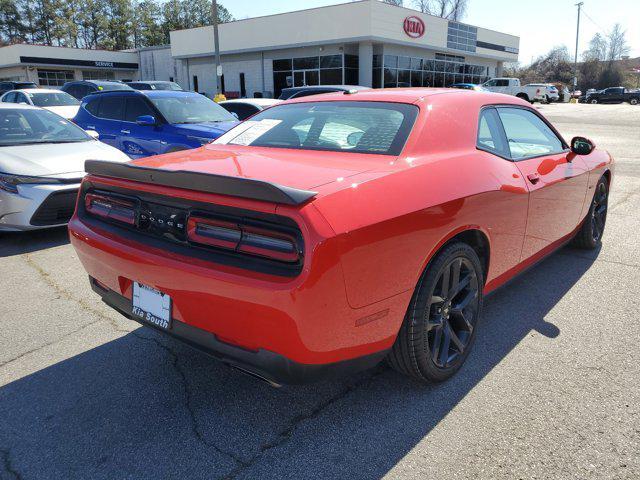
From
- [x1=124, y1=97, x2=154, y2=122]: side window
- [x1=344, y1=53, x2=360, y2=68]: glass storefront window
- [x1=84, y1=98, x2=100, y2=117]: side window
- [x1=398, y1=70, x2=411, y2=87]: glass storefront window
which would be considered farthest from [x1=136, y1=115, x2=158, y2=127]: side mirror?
[x1=398, y1=70, x2=411, y2=87]: glass storefront window

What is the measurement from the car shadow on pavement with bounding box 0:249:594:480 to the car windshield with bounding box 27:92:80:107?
44.4 ft

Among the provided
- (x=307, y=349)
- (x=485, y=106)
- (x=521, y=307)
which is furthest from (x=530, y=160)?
(x=307, y=349)

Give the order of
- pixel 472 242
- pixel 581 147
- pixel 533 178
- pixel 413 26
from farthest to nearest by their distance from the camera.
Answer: pixel 413 26, pixel 581 147, pixel 533 178, pixel 472 242

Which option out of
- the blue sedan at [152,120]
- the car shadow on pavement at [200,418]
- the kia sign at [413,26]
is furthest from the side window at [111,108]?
the kia sign at [413,26]

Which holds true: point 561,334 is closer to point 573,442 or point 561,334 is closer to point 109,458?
point 573,442

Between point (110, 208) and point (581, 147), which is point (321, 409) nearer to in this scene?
point (110, 208)

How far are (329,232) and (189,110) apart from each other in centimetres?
709

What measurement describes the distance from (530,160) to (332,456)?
94.1 inches

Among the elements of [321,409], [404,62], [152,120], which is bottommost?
[321,409]

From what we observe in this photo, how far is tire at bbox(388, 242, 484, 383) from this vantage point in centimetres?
246

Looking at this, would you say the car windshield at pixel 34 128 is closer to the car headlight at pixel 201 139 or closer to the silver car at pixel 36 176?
the silver car at pixel 36 176

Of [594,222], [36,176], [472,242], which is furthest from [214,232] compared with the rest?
[594,222]

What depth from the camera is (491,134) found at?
10.6 feet

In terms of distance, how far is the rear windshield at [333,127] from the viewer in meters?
2.83
